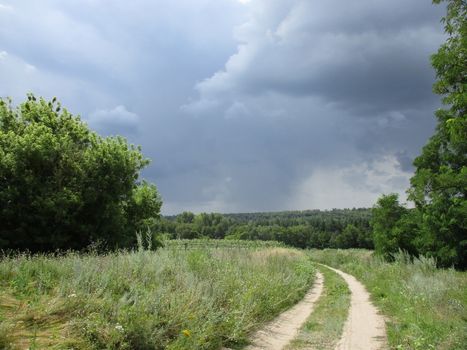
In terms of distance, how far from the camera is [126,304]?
25.9 ft

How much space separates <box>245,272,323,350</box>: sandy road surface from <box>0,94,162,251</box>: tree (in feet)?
46.2

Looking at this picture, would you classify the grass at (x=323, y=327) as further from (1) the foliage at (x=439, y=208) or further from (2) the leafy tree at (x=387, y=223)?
(2) the leafy tree at (x=387, y=223)

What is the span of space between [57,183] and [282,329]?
54.2ft

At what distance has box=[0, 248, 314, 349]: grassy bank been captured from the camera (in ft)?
21.6

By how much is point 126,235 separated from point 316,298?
1559cm

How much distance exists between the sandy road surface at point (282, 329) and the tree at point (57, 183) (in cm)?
1408

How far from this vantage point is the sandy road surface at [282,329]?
9.24 metres

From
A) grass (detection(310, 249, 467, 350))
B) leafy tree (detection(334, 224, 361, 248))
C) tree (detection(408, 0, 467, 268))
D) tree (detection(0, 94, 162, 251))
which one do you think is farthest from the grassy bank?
leafy tree (detection(334, 224, 361, 248))

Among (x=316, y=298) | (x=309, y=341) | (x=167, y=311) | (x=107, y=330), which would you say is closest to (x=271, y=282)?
(x=316, y=298)

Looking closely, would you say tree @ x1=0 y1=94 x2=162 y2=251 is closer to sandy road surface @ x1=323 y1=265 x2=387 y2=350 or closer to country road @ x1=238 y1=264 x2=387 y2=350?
country road @ x1=238 y1=264 x2=387 y2=350

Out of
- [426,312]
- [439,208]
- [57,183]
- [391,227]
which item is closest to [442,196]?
[439,208]

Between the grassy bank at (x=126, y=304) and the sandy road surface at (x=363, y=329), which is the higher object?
the grassy bank at (x=126, y=304)

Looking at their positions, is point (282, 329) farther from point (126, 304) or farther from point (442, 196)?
point (442, 196)

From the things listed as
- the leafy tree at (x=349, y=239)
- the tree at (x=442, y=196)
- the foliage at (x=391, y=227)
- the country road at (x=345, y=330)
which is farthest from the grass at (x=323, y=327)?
the leafy tree at (x=349, y=239)
